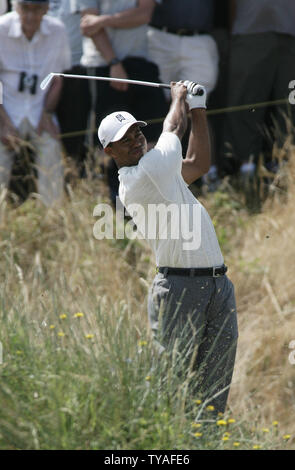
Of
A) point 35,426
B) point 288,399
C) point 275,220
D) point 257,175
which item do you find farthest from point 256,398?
point 35,426

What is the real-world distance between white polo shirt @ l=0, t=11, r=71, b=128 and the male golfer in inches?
122

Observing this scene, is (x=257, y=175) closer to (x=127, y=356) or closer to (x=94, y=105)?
(x=94, y=105)

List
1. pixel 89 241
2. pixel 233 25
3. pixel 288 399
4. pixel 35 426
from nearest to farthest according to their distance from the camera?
pixel 35 426 → pixel 288 399 → pixel 89 241 → pixel 233 25

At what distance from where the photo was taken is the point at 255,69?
25.9 feet

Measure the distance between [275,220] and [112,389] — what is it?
4.30 meters

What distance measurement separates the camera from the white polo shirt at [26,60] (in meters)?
7.47

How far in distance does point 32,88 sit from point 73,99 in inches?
19.4

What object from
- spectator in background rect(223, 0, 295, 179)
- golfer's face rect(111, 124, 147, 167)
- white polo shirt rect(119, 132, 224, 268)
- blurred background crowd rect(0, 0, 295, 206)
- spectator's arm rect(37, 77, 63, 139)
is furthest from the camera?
spectator in background rect(223, 0, 295, 179)

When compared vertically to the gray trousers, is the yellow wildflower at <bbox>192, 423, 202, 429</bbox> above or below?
below

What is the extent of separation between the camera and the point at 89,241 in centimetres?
736

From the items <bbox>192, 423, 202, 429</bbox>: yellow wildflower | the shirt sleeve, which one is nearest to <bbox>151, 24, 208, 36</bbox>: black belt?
the shirt sleeve

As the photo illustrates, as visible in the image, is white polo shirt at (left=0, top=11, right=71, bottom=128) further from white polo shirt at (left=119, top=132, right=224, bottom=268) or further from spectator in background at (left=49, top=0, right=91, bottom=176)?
white polo shirt at (left=119, top=132, right=224, bottom=268)

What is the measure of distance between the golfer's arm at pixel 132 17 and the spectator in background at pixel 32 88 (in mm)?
471

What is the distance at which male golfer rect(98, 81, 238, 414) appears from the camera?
442 centimetres
